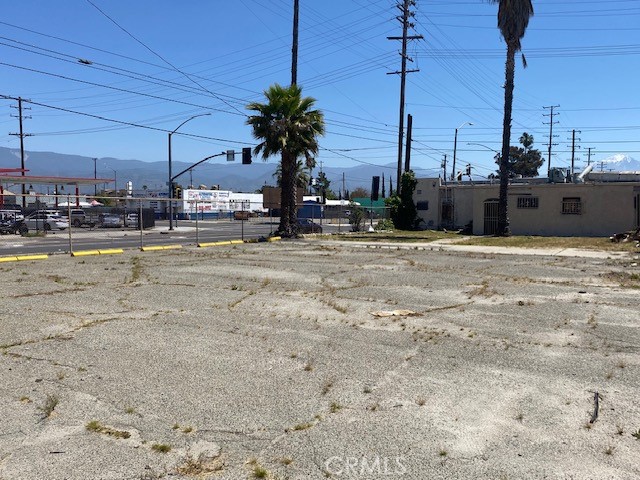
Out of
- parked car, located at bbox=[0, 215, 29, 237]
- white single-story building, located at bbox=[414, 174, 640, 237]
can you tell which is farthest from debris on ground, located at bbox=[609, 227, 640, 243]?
parked car, located at bbox=[0, 215, 29, 237]

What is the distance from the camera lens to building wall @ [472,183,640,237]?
3344 cm

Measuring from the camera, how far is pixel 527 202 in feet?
120

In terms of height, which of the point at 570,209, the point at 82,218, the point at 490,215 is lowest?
the point at 82,218

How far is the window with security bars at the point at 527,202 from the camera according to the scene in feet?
119

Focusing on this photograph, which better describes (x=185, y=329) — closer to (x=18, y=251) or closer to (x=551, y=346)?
(x=551, y=346)

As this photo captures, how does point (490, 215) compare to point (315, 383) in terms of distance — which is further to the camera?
point (490, 215)

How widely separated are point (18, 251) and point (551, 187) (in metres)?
29.7

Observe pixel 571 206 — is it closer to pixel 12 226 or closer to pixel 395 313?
pixel 395 313

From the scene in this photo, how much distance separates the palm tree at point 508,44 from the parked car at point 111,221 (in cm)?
2218

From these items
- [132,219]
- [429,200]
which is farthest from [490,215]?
[132,219]

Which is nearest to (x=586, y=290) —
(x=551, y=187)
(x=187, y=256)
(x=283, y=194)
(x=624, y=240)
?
(x=187, y=256)

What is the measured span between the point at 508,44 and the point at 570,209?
10776 mm

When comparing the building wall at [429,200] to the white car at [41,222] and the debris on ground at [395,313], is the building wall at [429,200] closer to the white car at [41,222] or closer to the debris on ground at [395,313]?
the white car at [41,222]
